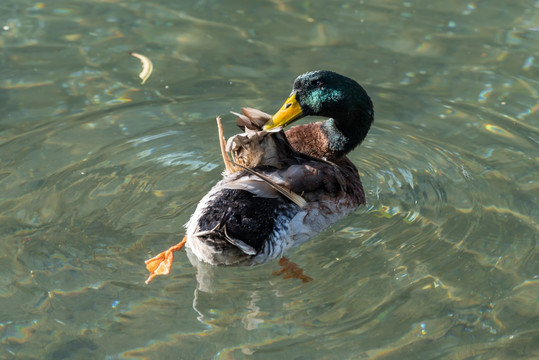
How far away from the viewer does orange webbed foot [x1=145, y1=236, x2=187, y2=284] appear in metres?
4.16

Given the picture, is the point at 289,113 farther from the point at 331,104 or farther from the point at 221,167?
the point at 221,167

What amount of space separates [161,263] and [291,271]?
746mm

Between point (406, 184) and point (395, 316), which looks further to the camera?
point (406, 184)

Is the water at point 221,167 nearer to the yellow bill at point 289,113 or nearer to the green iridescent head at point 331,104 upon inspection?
the green iridescent head at point 331,104

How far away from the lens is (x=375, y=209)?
497cm

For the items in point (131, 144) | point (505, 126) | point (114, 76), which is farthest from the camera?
point (114, 76)

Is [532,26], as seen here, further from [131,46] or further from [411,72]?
[131,46]

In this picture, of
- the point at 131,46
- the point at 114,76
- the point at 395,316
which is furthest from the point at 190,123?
the point at 395,316

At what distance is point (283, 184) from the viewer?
4383 millimetres

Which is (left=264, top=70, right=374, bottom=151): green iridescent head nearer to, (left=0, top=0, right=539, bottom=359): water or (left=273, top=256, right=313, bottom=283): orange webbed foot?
(left=0, top=0, right=539, bottom=359): water

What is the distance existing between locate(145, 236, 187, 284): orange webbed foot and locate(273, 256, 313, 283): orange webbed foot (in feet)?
2.00

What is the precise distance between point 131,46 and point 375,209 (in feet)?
10.4

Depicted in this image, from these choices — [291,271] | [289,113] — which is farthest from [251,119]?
[291,271]

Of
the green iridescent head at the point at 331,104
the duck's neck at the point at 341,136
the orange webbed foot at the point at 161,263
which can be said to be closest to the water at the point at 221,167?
the orange webbed foot at the point at 161,263
